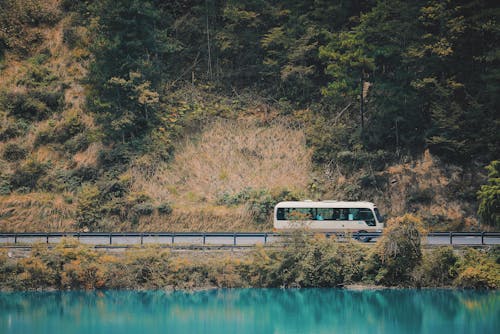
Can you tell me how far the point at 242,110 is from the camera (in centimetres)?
6444

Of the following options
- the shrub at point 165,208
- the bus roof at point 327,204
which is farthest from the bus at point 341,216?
the shrub at point 165,208

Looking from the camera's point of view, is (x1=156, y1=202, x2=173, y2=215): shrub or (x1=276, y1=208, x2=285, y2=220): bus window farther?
(x1=156, y1=202, x2=173, y2=215): shrub

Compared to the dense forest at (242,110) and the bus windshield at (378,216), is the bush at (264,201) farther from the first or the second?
the bus windshield at (378,216)

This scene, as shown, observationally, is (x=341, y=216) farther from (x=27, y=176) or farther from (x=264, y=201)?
(x=27, y=176)

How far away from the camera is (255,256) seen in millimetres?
47312

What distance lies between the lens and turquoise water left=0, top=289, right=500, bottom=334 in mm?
40125

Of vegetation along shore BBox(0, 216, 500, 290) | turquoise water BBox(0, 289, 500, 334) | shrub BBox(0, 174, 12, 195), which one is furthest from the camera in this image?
shrub BBox(0, 174, 12, 195)

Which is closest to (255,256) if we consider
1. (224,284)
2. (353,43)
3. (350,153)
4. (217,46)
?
(224,284)

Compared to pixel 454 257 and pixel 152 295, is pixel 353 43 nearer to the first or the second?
pixel 454 257

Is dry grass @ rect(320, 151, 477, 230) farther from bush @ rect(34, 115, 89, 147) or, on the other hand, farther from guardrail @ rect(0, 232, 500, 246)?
bush @ rect(34, 115, 89, 147)

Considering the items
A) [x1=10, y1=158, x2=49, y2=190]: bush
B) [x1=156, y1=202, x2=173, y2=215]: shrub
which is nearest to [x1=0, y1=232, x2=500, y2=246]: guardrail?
[x1=156, y1=202, x2=173, y2=215]: shrub

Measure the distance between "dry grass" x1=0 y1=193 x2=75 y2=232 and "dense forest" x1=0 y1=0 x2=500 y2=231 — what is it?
0.10m

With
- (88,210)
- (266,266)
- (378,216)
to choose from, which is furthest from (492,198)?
(88,210)

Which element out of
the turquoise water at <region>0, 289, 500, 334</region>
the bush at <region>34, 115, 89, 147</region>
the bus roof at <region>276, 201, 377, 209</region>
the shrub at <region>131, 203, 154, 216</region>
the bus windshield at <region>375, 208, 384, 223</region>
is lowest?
the turquoise water at <region>0, 289, 500, 334</region>
